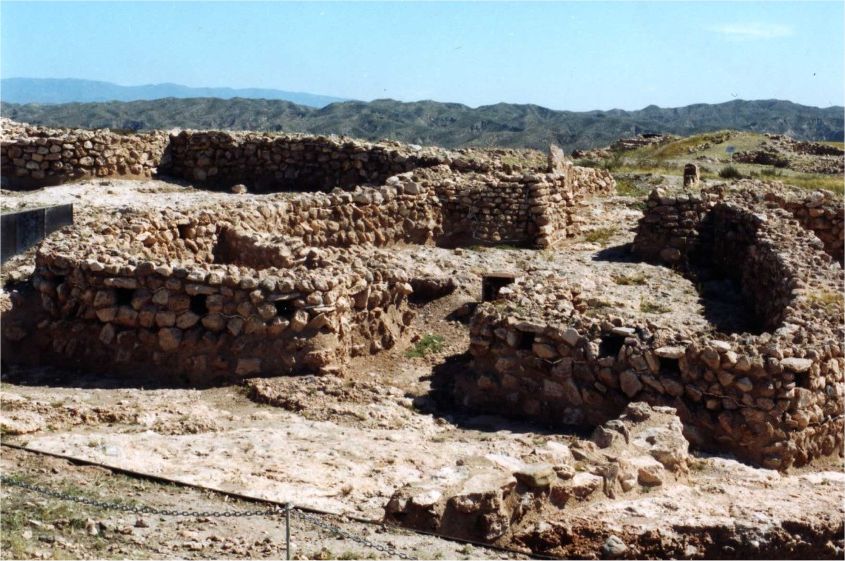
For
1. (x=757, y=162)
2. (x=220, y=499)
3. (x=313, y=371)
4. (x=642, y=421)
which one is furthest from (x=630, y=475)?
(x=757, y=162)

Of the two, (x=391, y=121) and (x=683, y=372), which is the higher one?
(x=391, y=121)

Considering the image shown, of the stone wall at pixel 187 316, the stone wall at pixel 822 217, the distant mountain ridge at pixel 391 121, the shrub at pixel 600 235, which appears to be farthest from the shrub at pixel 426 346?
the distant mountain ridge at pixel 391 121

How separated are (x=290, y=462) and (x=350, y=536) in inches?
72.4

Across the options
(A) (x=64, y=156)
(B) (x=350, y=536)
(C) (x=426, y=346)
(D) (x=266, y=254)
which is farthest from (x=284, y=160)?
(B) (x=350, y=536)

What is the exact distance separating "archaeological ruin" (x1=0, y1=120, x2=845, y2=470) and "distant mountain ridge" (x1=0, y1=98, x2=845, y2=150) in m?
29.2

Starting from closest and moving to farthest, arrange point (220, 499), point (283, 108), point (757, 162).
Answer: point (220, 499) < point (757, 162) < point (283, 108)

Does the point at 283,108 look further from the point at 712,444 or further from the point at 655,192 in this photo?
the point at 712,444

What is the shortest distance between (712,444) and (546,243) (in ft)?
30.2

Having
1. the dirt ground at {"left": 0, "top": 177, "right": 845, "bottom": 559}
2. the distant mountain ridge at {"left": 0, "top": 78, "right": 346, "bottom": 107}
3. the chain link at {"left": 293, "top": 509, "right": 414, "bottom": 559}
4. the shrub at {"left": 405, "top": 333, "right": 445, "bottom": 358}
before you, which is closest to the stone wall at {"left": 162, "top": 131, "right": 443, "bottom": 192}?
the shrub at {"left": 405, "top": 333, "right": 445, "bottom": 358}

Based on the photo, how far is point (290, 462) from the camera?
7945 mm

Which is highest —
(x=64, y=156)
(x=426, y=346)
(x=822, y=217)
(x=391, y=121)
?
(x=391, y=121)

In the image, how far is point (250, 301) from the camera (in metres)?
10.5

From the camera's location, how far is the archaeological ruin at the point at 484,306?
9312 mm

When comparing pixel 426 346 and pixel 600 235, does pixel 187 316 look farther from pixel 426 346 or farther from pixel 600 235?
pixel 600 235
